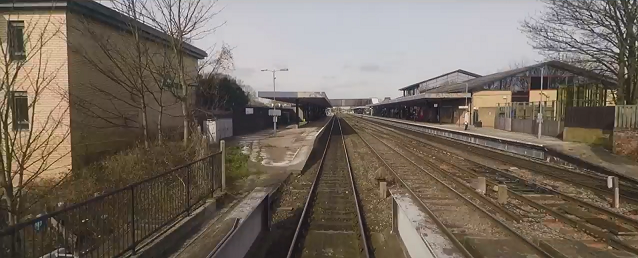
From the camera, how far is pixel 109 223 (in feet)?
20.3

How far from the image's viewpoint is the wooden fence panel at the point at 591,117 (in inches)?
887

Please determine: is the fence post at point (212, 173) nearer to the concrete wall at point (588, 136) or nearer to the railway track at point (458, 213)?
the railway track at point (458, 213)

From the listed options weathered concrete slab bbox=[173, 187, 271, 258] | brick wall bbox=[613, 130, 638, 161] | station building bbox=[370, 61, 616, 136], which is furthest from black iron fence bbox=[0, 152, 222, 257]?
station building bbox=[370, 61, 616, 136]

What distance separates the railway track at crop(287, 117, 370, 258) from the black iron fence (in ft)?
7.73

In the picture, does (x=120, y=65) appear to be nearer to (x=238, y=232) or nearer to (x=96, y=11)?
(x=96, y=11)

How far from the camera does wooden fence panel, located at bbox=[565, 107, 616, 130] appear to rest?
22.5 m

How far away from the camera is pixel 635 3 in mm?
23547

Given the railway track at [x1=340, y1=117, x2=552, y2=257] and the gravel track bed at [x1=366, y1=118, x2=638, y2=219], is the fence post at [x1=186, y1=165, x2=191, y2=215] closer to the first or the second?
the railway track at [x1=340, y1=117, x2=552, y2=257]

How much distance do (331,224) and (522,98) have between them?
53770 mm

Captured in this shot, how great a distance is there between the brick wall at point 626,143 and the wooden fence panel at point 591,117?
227 centimetres

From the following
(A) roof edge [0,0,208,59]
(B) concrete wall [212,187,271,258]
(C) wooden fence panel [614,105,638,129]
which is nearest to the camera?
→ (B) concrete wall [212,187,271,258]

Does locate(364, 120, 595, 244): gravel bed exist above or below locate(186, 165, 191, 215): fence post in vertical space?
below

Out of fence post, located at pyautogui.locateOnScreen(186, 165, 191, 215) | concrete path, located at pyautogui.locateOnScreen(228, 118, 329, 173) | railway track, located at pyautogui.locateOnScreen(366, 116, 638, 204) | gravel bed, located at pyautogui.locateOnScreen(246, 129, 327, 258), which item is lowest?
gravel bed, located at pyautogui.locateOnScreen(246, 129, 327, 258)

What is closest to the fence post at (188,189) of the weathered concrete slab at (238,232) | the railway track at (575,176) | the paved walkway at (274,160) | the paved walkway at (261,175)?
the paved walkway at (261,175)
